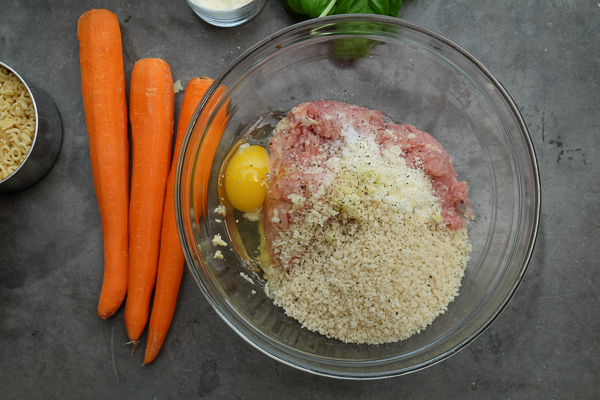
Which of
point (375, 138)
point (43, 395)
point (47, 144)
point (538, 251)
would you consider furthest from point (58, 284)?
point (538, 251)

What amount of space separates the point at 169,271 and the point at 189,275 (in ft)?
0.39

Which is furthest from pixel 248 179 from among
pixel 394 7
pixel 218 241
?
pixel 394 7

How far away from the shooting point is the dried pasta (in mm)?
1949

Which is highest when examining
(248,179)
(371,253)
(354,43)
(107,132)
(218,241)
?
(354,43)

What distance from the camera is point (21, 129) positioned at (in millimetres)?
1977

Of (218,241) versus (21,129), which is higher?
(218,241)

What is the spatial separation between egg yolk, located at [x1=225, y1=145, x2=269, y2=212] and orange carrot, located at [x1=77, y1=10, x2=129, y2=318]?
681mm

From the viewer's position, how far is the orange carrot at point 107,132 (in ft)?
6.68

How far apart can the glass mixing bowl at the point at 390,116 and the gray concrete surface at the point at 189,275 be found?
12.8 inches

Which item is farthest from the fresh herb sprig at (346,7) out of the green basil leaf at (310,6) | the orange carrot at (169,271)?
the orange carrot at (169,271)

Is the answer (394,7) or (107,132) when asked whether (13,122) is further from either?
(394,7)

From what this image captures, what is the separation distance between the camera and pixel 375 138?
1769mm

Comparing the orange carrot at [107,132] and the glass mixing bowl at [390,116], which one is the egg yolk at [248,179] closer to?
the glass mixing bowl at [390,116]

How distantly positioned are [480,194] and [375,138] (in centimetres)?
70
